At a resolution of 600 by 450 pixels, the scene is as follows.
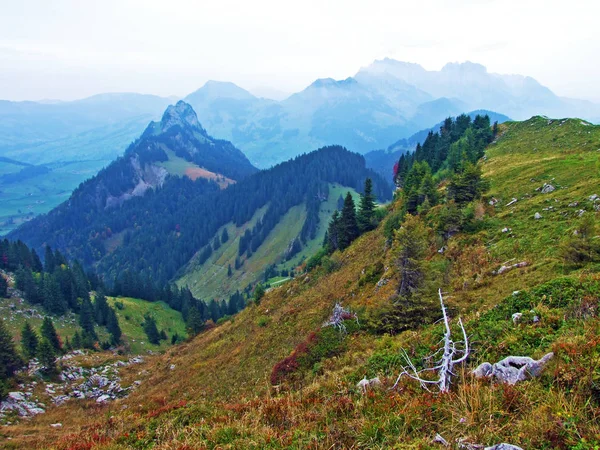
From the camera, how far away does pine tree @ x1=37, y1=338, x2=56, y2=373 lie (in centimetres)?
3609

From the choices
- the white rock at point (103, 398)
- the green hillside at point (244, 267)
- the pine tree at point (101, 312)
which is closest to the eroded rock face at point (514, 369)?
the white rock at point (103, 398)

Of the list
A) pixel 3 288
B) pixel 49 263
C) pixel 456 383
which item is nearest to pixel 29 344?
pixel 3 288

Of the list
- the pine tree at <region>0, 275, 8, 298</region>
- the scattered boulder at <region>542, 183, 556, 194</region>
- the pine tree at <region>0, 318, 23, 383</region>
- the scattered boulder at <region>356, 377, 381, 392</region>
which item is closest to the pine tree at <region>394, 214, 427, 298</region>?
the scattered boulder at <region>356, 377, 381, 392</region>

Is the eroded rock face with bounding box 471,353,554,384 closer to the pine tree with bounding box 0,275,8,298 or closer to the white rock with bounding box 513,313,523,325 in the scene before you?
the white rock with bounding box 513,313,523,325

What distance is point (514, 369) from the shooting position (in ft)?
22.2

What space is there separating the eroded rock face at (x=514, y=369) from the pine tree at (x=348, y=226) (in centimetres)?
4916

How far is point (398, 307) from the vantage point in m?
15.7

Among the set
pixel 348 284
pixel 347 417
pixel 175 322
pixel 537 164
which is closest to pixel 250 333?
pixel 348 284

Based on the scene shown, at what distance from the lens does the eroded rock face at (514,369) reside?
21.2 feet

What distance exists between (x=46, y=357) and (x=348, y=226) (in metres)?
46.9

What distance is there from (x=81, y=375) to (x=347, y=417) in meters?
47.0

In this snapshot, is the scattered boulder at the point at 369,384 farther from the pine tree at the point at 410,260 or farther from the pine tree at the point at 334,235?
the pine tree at the point at 334,235

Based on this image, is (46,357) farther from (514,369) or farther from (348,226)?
(514,369)

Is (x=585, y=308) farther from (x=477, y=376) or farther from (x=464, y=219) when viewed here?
(x=464, y=219)
